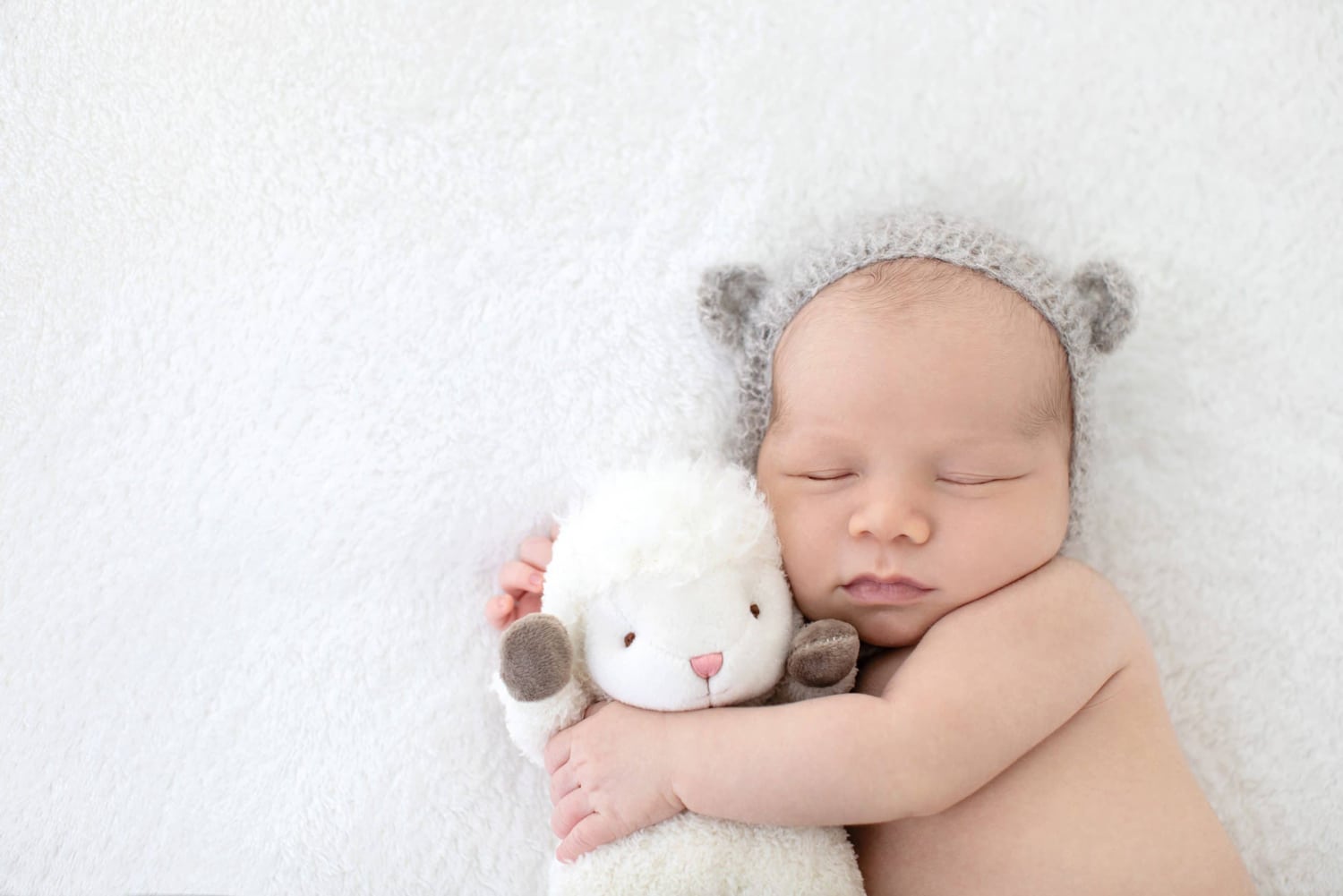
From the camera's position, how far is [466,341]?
1685 mm

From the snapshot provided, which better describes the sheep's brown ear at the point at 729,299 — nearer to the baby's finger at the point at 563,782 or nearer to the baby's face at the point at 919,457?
the baby's face at the point at 919,457

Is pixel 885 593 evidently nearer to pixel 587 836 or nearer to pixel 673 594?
pixel 673 594

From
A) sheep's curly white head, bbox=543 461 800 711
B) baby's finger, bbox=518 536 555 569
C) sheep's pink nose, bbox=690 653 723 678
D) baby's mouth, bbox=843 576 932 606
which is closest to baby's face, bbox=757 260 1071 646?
baby's mouth, bbox=843 576 932 606

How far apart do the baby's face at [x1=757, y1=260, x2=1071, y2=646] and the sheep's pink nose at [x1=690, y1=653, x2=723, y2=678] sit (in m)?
0.22

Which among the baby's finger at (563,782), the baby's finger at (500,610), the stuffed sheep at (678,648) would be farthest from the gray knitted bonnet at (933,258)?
the baby's finger at (563,782)

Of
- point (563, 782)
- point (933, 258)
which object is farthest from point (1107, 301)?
point (563, 782)

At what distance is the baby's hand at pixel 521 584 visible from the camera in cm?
158

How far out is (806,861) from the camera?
1321mm

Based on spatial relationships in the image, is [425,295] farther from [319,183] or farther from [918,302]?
[918,302]

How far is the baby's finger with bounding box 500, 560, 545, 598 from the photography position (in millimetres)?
1575

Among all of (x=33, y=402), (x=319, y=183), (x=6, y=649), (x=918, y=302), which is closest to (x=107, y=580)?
(x=6, y=649)

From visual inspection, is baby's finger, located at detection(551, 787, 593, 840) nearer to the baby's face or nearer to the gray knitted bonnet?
the baby's face

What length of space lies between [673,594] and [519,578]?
1.22 ft

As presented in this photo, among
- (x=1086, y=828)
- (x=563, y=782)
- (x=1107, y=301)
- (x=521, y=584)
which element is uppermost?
(x=1107, y=301)
